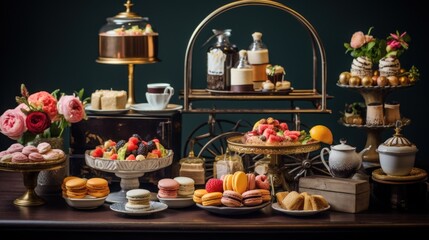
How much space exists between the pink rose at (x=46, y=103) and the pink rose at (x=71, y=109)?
0.03m

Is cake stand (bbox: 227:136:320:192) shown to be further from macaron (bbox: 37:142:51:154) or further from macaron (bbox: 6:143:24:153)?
macaron (bbox: 6:143:24:153)

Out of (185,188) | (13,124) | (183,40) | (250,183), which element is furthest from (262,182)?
(183,40)

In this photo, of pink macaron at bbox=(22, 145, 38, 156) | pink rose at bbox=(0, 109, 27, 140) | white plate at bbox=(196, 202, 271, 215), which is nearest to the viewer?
white plate at bbox=(196, 202, 271, 215)

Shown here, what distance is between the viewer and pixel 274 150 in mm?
4133

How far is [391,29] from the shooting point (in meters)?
6.00

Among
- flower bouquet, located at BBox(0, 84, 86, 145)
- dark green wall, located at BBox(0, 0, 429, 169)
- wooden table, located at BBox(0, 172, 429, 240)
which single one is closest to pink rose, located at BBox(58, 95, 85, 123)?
flower bouquet, located at BBox(0, 84, 86, 145)

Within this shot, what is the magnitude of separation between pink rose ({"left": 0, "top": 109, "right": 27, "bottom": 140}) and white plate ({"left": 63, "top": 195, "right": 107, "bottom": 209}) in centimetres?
41

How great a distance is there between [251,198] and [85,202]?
73 cm

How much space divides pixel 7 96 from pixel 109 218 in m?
2.56

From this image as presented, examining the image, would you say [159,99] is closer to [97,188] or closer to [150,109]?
[150,109]

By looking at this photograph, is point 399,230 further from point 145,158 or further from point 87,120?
point 87,120

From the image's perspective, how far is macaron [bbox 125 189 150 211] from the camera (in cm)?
387

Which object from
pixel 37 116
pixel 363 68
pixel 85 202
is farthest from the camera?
pixel 363 68

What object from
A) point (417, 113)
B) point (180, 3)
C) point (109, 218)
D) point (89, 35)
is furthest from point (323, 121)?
point (109, 218)
